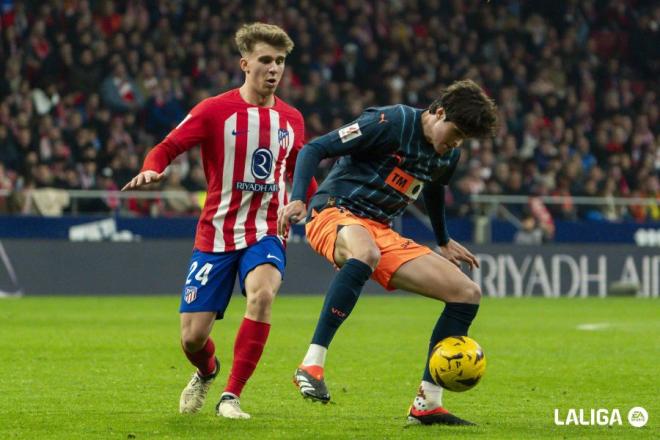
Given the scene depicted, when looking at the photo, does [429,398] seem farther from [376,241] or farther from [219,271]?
[219,271]

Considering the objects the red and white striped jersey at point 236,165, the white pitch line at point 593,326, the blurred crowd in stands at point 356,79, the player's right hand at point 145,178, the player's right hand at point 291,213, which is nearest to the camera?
the player's right hand at point 291,213

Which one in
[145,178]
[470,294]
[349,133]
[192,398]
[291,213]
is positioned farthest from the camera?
[192,398]

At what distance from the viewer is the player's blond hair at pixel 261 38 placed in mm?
6973

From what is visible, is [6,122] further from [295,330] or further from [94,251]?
[295,330]

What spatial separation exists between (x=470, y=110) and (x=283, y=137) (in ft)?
3.78

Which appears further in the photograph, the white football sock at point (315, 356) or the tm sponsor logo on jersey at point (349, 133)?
the tm sponsor logo on jersey at point (349, 133)

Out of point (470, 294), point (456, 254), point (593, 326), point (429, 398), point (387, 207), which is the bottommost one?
point (593, 326)

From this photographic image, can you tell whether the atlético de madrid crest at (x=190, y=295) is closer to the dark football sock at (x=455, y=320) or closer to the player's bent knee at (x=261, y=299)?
the player's bent knee at (x=261, y=299)

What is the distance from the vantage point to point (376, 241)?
6.84 m

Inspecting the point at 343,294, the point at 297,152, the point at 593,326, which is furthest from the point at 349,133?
the point at 593,326

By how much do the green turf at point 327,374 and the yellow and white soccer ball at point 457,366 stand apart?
235 millimetres

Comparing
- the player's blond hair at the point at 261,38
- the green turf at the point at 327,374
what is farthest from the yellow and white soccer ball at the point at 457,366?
the player's blond hair at the point at 261,38

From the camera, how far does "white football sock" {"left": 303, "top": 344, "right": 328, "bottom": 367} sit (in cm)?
636

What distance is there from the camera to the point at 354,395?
7.99 meters
